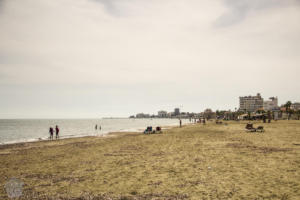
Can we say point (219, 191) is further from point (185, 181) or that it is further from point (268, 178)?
point (268, 178)

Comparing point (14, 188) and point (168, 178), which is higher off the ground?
point (168, 178)

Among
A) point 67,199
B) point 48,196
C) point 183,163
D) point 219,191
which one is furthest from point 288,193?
point 48,196

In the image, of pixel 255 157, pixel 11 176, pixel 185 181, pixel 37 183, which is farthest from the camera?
pixel 255 157

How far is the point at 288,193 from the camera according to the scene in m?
7.40

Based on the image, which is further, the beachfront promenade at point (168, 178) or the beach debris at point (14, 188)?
the beach debris at point (14, 188)

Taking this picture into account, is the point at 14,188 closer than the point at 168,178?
Yes

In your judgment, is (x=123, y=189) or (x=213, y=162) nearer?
(x=123, y=189)

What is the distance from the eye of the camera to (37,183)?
9.86 m

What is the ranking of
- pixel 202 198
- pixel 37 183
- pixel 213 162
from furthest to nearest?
1. pixel 213 162
2. pixel 37 183
3. pixel 202 198

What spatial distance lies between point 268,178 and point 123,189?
6.44m

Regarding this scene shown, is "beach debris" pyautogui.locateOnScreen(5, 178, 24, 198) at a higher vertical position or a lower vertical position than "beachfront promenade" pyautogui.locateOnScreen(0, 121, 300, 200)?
lower

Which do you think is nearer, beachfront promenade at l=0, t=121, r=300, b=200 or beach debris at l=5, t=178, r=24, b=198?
beachfront promenade at l=0, t=121, r=300, b=200

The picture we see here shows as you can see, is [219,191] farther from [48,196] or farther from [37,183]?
[37,183]

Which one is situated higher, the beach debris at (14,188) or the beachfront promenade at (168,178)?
the beachfront promenade at (168,178)
